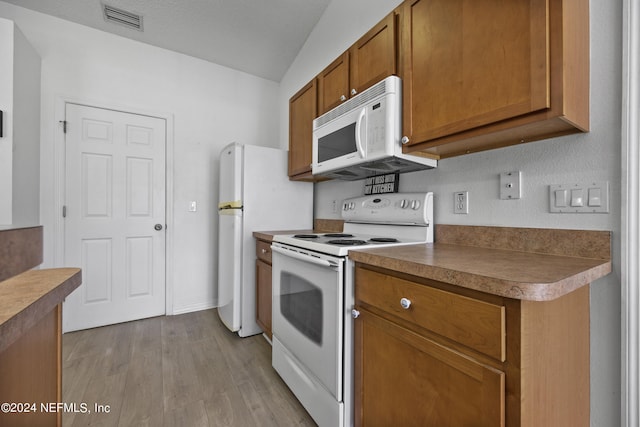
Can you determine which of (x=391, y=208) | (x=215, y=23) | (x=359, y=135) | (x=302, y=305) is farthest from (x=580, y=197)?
(x=215, y=23)

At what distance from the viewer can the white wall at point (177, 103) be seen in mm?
2352

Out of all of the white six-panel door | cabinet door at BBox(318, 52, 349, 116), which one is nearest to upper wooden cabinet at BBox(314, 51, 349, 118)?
cabinet door at BBox(318, 52, 349, 116)

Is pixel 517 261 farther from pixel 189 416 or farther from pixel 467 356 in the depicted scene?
pixel 189 416

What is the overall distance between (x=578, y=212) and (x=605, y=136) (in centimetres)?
26

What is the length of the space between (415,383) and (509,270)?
0.47m

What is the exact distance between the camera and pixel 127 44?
2641mm

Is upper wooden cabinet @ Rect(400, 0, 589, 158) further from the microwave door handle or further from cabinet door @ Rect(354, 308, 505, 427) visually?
cabinet door @ Rect(354, 308, 505, 427)

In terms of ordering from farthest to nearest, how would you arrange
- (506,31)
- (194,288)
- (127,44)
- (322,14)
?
1. (194,288)
2. (127,44)
3. (322,14)
4. (506,31)

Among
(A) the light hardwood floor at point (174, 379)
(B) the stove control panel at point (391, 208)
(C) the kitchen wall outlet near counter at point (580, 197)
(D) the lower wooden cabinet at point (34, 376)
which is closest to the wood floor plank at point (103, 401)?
(A) the light hardwood floor at point (174, 379)

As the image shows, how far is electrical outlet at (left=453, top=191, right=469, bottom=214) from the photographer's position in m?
1.36

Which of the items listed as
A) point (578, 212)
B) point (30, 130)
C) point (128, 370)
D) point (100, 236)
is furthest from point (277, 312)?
point (30, 130)

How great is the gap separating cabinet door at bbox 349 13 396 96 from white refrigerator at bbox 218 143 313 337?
103 centimetres

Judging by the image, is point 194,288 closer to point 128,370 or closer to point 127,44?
point 128,370

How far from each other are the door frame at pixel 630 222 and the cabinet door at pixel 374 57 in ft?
2.64
